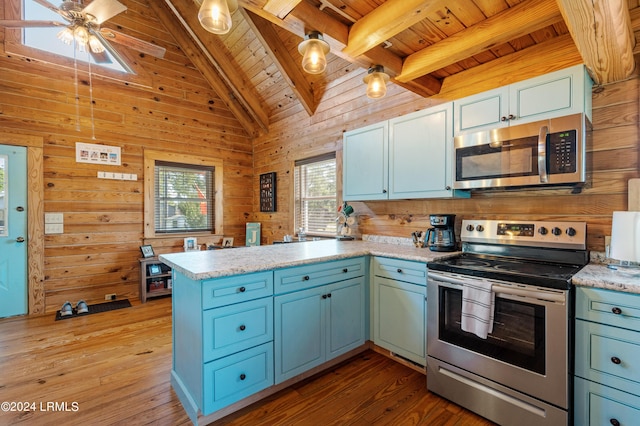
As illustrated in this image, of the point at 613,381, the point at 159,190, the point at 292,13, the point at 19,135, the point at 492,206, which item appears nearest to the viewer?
the point at 613,381

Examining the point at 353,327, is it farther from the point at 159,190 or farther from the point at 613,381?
the point at 159,190

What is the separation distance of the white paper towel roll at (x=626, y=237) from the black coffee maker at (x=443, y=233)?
0.98 meters

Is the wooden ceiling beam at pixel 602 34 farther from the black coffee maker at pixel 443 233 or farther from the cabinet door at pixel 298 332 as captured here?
the cabinet door at pixel 298 332

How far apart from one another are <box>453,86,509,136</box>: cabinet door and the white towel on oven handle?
116 centimetres

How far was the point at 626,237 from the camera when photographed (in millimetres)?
1593

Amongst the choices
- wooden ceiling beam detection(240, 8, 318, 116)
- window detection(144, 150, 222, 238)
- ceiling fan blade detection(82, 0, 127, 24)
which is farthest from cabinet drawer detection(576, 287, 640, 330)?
window detection(144, 150, 222, 238)

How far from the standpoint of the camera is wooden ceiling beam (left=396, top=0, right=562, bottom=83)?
67.6 inches

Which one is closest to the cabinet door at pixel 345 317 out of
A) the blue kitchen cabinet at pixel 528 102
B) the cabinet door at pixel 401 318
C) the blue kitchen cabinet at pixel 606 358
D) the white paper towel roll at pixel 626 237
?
the cabinet door at pixel 401 318

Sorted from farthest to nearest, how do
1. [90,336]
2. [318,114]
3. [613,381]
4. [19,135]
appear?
[318,114]
[19,135]
[90,336]
[613,381]

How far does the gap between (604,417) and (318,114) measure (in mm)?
3750

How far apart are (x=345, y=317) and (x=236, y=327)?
37.4 inches

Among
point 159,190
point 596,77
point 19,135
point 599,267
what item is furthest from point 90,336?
point 596,77

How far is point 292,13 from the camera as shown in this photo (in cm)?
176

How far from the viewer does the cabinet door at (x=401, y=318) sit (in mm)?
2189
